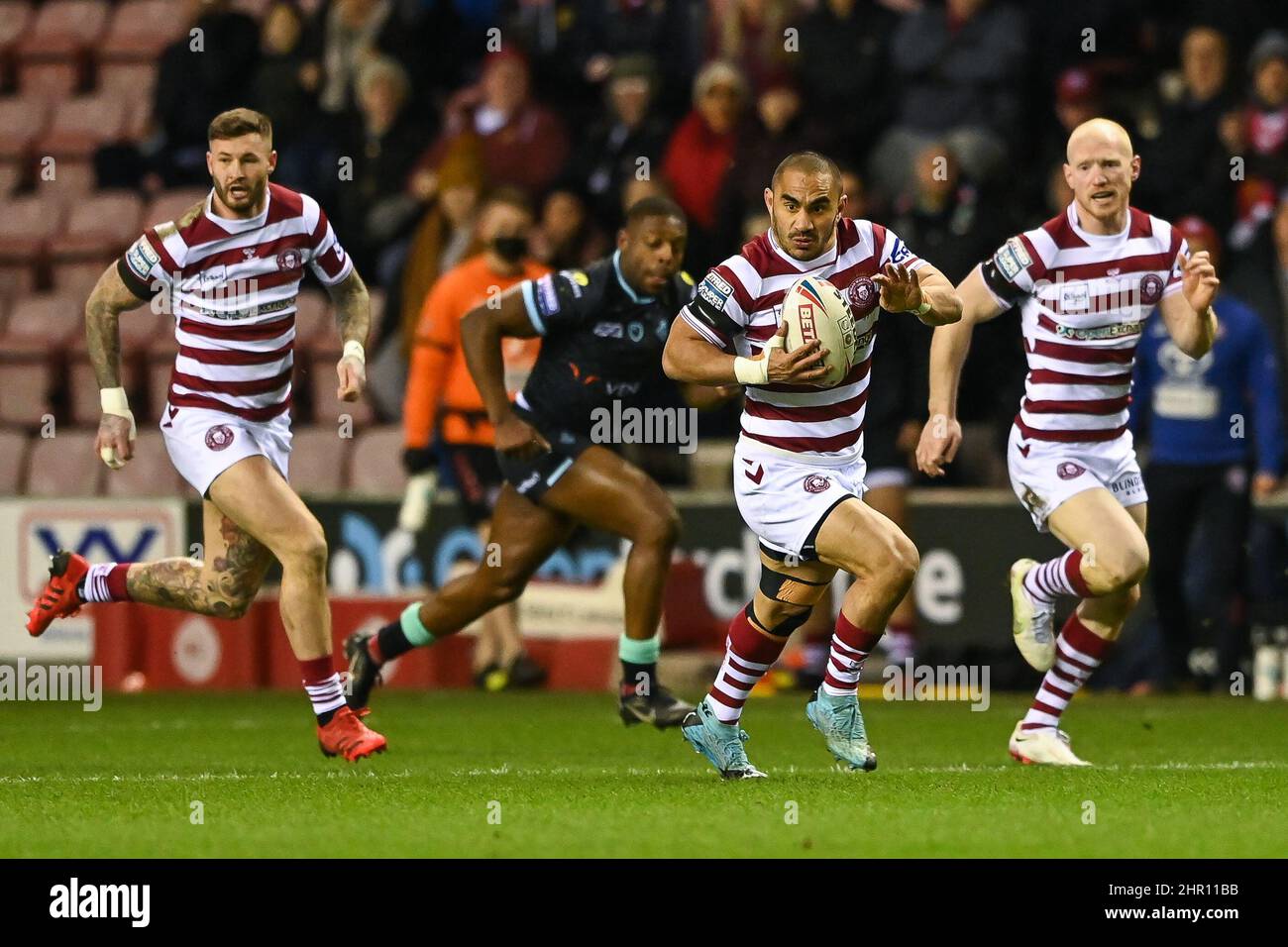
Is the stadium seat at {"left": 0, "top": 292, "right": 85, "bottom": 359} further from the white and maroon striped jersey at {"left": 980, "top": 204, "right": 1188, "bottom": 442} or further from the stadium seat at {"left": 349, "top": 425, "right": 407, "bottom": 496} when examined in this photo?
the white and maroon striped jersey at {"left": 980, "top": 204, "right": 1188, "bottom": 442}

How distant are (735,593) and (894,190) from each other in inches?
111

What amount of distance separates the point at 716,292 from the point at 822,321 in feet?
1.34

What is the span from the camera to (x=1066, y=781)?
7.84 metres

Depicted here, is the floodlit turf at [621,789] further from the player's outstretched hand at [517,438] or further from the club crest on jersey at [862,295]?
the club crest on jersey at [862,295]

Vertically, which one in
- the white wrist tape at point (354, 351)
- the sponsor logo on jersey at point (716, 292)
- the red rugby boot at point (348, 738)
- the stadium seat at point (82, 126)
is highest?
the stadium seat at point (82, 126)

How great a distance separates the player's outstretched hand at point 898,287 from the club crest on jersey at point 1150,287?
151 centimetres

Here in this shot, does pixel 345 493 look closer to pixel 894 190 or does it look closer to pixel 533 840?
pixel 894 190

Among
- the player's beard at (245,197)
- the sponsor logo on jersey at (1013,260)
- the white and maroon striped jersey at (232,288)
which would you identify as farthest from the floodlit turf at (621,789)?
the player's beard at (245,197)

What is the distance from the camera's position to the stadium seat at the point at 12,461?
1577cm

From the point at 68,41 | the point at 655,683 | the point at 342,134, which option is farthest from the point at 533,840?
the point at 68,41

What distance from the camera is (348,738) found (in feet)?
27.6

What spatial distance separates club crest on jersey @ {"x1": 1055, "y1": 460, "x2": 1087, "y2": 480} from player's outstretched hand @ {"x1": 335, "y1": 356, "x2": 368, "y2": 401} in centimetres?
267

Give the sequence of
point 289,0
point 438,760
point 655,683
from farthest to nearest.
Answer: point 289,0 → point 655,683 → point 438,760

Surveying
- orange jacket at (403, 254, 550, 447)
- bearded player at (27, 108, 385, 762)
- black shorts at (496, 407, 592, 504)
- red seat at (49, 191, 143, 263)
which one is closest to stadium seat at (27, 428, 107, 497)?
red seat at (49, 191, 143, 263)
